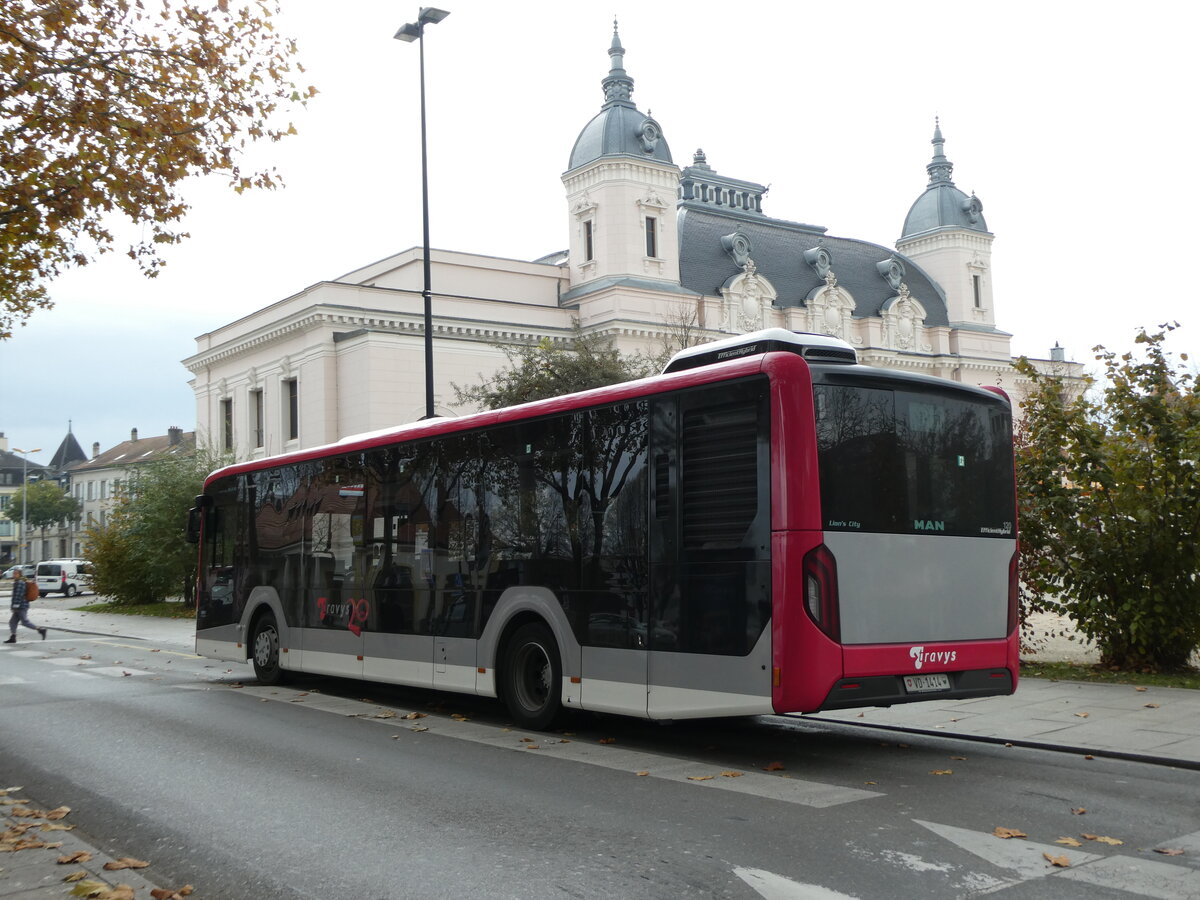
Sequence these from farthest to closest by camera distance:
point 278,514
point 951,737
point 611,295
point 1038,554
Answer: point 611,295, point 278,514, point 1038,554, point 951,737

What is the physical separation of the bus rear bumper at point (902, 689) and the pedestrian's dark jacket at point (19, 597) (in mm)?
22967

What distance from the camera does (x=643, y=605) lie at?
389 inches

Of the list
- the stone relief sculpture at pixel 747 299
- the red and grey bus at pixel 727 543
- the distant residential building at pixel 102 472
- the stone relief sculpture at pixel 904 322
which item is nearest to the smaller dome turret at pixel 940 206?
the stone relief sculpture at pixel 904 322

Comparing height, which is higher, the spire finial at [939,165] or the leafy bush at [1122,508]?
the spire finial at [939,165]

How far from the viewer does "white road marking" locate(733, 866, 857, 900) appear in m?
5.61

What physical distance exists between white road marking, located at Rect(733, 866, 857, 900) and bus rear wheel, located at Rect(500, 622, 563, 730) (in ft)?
16.4

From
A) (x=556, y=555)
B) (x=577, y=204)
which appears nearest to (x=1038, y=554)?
(x=556, y=555)

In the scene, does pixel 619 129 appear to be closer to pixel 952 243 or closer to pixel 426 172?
pixel 952 243

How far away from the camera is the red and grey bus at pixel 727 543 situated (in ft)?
28.8

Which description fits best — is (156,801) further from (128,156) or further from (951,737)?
(951,737)

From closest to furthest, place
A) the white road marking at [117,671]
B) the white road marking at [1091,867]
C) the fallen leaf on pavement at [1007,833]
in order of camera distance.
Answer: the white road marking at [1091,867]
the fallen leaf on pavement at [1007,833]
the white road marking at [117,671]

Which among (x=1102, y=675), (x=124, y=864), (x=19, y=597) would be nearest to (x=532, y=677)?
(x=124, y=864)

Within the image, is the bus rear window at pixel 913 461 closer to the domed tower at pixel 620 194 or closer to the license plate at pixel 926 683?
the license plate at pixel 926 683

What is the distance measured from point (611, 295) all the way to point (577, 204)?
22.4 ft
